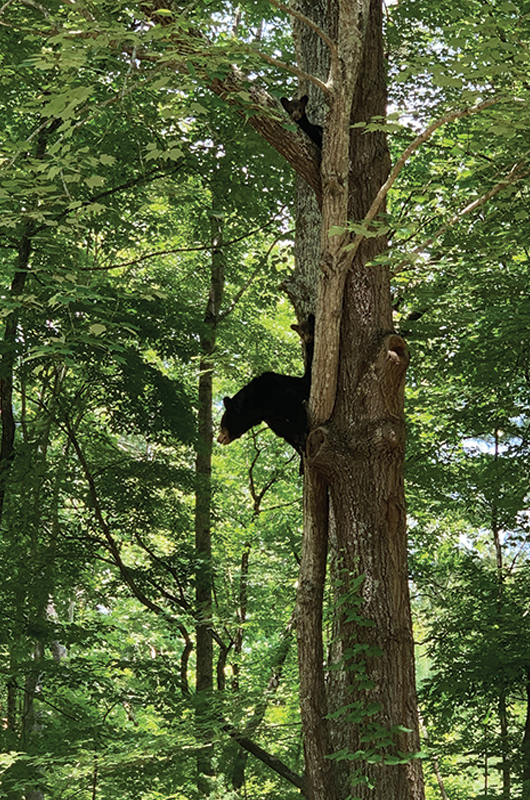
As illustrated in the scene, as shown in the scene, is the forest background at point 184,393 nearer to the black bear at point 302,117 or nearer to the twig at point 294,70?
the black bear at point 302,117

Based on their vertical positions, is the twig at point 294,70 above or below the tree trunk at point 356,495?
above

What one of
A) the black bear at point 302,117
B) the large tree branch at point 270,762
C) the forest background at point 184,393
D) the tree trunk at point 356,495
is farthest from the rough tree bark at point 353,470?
the large tree branch at point 270,762

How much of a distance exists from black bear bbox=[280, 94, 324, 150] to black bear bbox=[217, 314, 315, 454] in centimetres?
98

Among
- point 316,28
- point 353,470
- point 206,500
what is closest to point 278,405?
point 353,470

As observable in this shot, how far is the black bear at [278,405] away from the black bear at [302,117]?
0.98 meters

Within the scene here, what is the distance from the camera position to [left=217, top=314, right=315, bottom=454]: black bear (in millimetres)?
4188

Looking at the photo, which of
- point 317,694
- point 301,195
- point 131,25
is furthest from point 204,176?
point 317,694

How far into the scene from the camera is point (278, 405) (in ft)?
14.1

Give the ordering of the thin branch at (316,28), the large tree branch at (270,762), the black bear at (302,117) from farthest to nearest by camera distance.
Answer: the large tree branch at (270,762) → the black bear at (302,117) → the thin branch at (316,28)

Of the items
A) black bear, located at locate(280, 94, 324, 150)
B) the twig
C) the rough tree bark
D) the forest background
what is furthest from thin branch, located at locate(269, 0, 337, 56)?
the forest background

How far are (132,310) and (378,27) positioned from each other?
127 inches

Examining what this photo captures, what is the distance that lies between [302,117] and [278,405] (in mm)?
1616

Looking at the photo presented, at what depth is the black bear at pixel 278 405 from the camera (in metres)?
4.19

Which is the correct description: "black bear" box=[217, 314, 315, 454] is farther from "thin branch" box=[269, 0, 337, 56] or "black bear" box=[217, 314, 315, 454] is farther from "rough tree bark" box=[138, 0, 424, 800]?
"thin branch" box=[269, 0, 337, 56]
